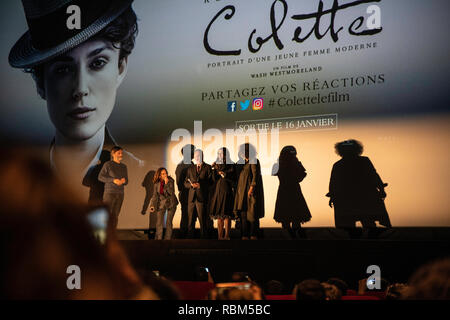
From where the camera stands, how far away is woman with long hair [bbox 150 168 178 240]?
7.14 metres

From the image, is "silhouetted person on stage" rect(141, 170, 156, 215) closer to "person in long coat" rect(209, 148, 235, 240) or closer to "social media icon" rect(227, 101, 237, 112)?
"person in long coat" rect(209, 148, 235, 240)

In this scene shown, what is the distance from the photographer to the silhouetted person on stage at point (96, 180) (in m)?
7.68

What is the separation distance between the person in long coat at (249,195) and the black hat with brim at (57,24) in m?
3.16

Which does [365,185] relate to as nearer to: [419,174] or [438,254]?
[419,174]

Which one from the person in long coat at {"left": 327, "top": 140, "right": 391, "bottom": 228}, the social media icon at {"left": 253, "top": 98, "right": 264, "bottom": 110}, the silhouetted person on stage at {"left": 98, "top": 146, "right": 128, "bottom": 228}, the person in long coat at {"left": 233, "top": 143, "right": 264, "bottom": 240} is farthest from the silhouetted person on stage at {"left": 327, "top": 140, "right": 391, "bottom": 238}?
the silhouetted person on stage at {"left": 98, "top": 146, "right": 128, "bottom": 228}

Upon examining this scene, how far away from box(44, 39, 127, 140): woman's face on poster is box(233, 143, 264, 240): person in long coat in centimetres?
253

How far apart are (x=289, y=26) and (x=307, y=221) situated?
8.64ft

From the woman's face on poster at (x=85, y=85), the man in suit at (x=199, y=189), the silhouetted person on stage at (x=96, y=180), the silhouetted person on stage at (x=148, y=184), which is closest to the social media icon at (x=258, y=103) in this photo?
the man in suit at (x=199, y=189)

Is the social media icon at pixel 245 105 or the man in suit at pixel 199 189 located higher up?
the social media icon at pixel 245 105

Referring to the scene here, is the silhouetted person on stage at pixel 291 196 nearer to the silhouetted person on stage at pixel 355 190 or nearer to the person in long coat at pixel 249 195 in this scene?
the person in long coat at pixel 249 195

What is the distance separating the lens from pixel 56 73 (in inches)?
316

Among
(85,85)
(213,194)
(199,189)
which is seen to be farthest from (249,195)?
(85,85)

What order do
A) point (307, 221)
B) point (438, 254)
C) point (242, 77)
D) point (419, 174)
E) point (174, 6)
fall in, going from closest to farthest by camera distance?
point (438, 254), point (419, 174), point (307, 221), point (242, 77), point (174, 6)

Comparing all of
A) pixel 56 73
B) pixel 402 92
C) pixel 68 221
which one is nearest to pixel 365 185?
pixel 402 92
